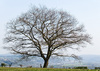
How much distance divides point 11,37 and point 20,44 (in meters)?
2.65

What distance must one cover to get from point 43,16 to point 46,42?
580cm

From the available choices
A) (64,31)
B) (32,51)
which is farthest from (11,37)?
(64,31)

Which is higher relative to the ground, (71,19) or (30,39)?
(71,19)

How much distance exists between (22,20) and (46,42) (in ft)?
22.9

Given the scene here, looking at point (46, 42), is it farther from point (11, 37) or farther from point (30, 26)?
point (11, 37)

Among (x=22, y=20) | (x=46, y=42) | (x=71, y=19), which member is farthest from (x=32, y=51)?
(x=71, y=19)

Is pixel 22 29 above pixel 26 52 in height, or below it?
above

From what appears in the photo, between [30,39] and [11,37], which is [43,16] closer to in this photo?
[30,39]

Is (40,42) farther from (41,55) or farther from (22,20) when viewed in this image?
(22,20)

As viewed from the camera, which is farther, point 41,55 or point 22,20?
point 41,55

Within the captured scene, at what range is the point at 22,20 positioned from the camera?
38125 mm

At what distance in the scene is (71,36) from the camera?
3931 cm

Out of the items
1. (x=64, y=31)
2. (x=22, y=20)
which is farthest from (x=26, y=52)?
(x=64, y=31)

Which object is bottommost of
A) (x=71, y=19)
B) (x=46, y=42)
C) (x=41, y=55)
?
(x=41, y=55)
